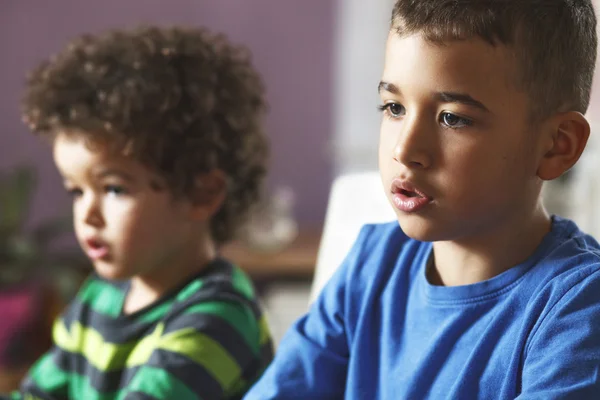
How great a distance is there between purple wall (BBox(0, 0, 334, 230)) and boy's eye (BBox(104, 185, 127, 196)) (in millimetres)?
2007

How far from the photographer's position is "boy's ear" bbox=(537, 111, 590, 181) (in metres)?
0.79

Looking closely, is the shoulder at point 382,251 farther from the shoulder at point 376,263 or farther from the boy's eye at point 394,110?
the boy's eye at point 394,110

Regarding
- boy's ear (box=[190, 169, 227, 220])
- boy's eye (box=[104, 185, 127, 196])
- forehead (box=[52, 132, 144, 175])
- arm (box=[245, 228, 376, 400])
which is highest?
forehead (box=[52, 132, 144, 175])

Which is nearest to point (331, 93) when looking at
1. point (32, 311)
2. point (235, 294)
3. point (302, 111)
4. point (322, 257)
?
point (302, 111)

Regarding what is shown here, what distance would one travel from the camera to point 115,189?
1214mm

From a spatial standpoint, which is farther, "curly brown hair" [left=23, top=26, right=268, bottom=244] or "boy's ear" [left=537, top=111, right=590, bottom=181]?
"curly brown hair" [left=23, top=26, right=268, bottom=244]

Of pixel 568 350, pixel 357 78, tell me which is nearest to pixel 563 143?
pixel 568 350

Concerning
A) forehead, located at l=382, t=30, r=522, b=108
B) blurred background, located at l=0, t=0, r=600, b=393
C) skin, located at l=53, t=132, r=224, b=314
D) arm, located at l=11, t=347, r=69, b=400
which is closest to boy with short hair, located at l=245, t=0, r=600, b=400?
forehead, located at l=382, t=30, r=522, b=108

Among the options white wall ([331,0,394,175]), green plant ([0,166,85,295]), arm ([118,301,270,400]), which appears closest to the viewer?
arm ([118,301,270,400])

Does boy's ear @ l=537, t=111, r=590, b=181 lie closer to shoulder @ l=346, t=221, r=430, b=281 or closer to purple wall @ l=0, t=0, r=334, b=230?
shoulder @ l=346, t=221, r=430, b=281

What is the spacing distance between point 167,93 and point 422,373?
61 cm

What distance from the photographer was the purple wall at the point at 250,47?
3.15 m

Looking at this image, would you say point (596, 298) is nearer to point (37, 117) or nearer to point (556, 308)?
point (556, 308)

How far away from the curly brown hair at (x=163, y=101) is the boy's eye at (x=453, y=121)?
583 millimetres
